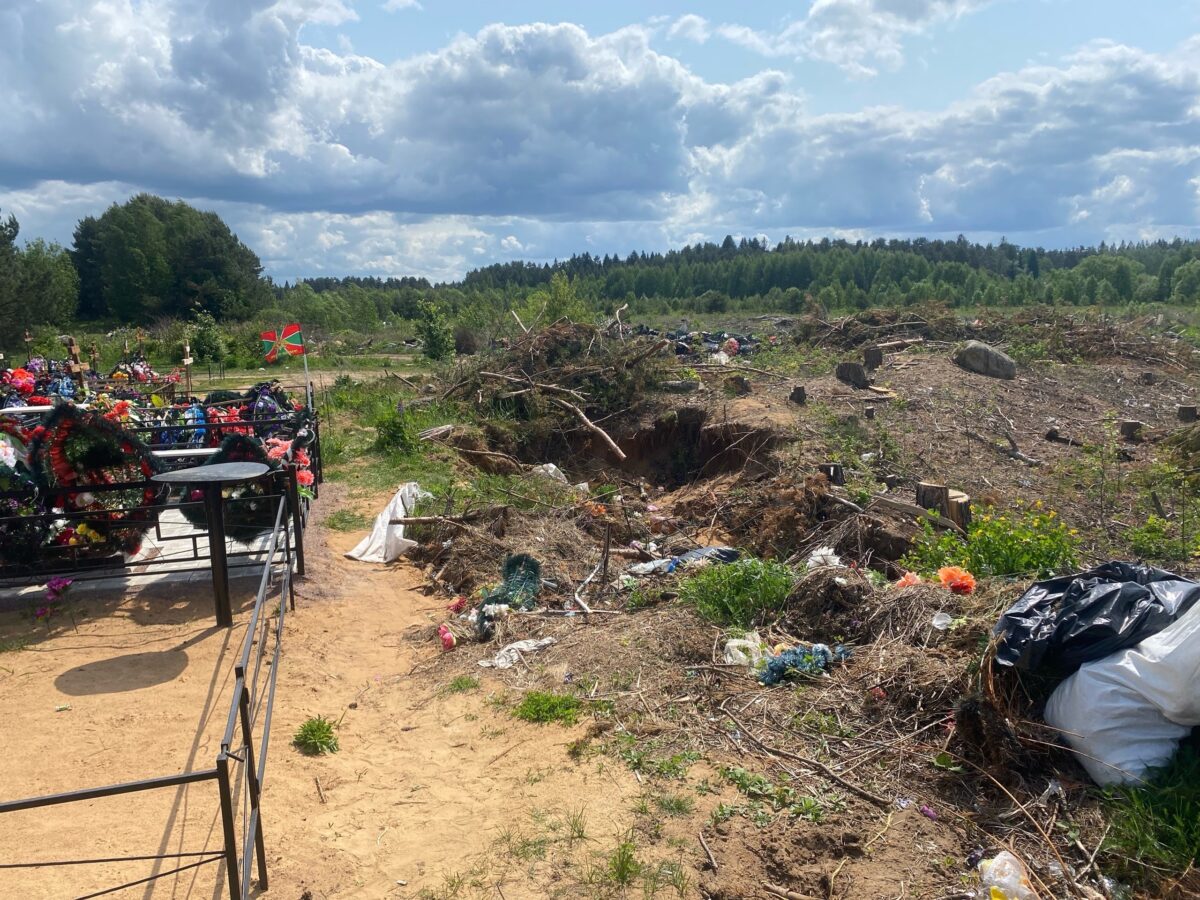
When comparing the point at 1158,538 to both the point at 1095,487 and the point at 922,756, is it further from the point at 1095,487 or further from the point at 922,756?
the point at 922,756

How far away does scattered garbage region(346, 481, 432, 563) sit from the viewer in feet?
29.3

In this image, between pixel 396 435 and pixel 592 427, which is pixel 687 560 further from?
pixel 396 435

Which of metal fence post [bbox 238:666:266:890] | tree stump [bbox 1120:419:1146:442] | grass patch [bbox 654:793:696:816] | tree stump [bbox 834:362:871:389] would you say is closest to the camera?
metal fence post [bbox 238:666:266:890]

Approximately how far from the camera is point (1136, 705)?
3566 mm

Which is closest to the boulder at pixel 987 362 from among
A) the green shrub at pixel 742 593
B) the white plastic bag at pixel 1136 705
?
the green shrub at pixel 742 593

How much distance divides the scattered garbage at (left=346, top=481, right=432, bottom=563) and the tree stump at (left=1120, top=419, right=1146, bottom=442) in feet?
34.7

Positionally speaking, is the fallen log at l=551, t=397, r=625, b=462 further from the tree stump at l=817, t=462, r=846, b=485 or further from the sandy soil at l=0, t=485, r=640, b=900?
the sandy soil at l=0, t=485, r=640, b=900

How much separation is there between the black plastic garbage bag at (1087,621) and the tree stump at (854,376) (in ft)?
35.2

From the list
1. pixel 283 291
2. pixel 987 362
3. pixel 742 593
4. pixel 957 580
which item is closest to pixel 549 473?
pixel 742 593

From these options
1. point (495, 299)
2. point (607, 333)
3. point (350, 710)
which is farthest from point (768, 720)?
point (495, 299)

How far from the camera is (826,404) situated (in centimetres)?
1325

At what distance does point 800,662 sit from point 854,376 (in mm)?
10425

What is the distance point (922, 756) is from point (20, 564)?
7.13 m

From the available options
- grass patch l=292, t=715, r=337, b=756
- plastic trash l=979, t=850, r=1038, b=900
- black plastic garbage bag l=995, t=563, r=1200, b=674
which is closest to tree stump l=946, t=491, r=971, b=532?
black plastic garbage bag l=995, t=563, r=1200, b=674
